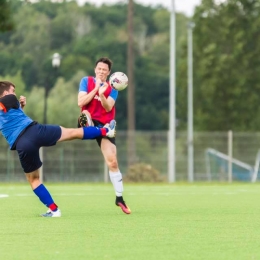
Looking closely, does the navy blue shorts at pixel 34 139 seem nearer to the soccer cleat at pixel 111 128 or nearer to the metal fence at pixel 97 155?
the soccer cleat at pixel 111 128

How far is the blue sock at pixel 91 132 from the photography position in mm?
13812

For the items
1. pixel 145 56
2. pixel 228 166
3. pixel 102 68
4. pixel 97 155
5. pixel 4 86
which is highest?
pixel 145 56

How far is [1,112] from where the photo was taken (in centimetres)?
1348

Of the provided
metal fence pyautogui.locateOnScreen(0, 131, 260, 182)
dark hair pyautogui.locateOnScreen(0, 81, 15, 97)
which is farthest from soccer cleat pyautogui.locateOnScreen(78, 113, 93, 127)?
metal fence pyautogui.locateOnScreen(0, 131, 260, 182)

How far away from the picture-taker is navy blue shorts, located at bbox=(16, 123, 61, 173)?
44.0 feet
